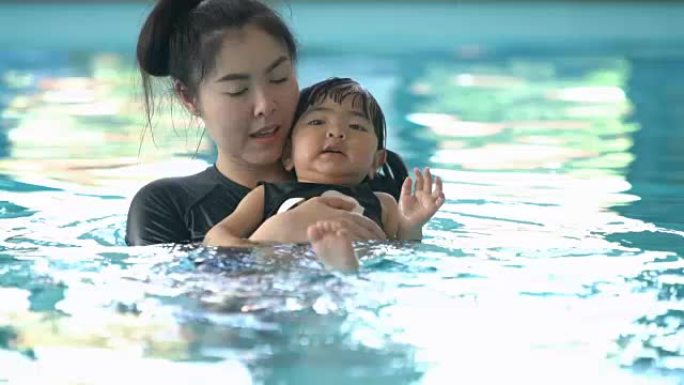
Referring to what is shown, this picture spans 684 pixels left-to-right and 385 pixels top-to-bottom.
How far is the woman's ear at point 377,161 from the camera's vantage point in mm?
2988

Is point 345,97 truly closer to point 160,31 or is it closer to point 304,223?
point 304,223

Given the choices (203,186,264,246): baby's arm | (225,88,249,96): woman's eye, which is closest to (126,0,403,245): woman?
(225,88,249,96): woman's eye

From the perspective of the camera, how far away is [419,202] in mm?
2840

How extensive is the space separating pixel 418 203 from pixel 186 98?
614 mm

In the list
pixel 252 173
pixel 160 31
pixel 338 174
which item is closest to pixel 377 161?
pixel 338 174

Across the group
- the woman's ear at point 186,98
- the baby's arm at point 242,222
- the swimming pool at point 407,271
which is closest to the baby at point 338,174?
the baby's arm at point 242,222

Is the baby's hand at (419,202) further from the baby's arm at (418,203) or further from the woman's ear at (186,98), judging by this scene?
the woman's ear at (186,98)

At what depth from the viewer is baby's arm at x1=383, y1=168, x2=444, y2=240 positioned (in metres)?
2.82

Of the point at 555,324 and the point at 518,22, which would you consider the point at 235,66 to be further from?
the point at 518,22

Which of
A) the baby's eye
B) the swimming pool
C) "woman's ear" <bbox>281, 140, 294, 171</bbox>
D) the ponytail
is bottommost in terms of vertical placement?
the swimming pool

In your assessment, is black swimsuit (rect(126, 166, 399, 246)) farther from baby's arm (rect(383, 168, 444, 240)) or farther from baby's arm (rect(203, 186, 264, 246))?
baby's arm (rect(383, 168, 444, 240))

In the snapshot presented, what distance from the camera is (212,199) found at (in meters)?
3.06

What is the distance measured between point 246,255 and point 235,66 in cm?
47

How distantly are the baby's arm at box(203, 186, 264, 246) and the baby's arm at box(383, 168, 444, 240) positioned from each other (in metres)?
0.31
